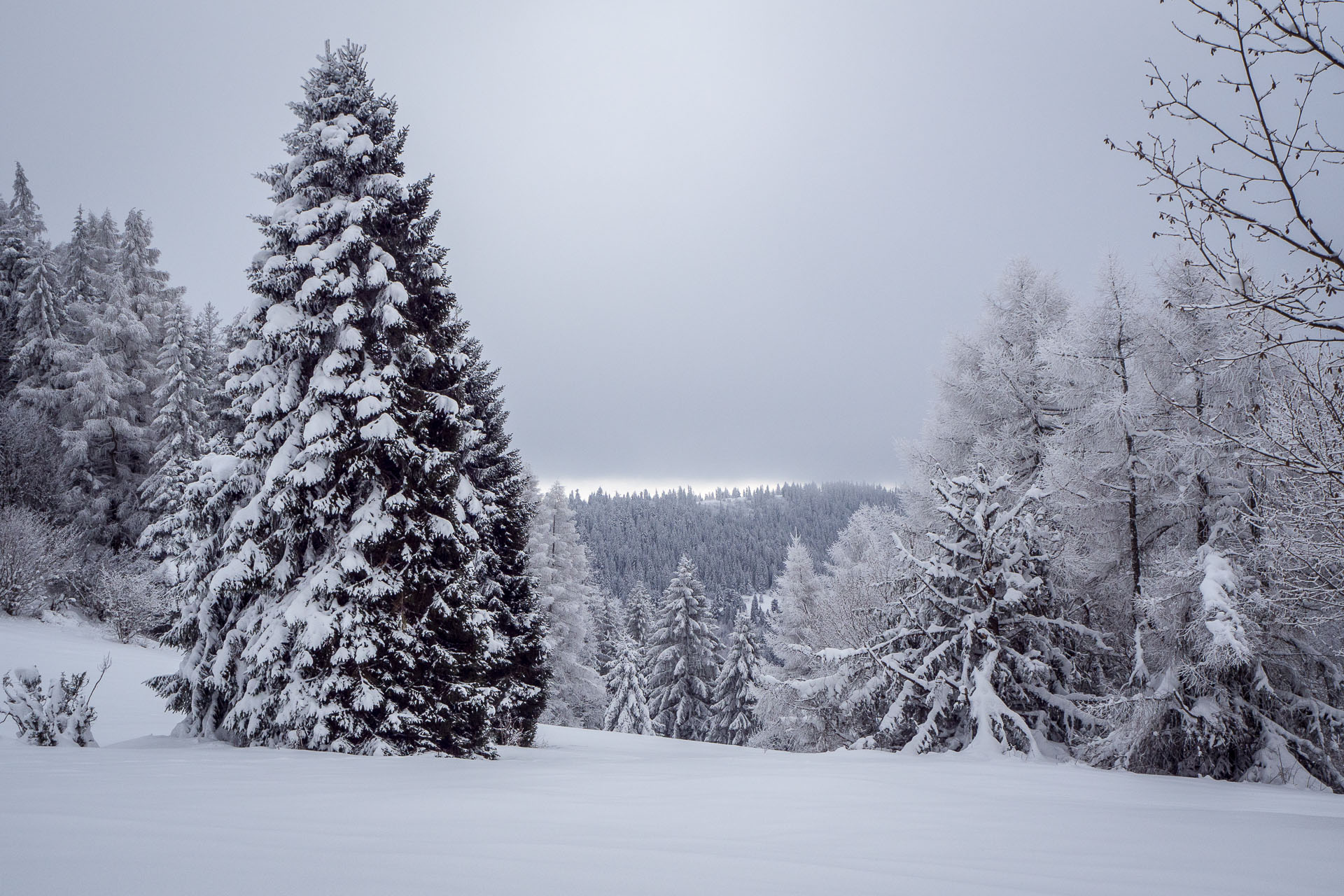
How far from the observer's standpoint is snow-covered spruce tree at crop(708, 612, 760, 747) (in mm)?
32562

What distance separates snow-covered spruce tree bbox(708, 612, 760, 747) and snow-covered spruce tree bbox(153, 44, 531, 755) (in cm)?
2463

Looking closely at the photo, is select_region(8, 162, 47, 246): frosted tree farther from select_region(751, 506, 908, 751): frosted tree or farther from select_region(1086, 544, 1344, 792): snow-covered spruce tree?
select_region(1086, 544, 1344, 792): snow-covered spruce tree

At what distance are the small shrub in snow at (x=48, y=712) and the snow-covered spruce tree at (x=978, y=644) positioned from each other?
960cm

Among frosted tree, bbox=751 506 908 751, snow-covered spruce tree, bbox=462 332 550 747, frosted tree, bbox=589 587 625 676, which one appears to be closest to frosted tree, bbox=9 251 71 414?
snow-covered spruce tree, bbox=462 332 550 747

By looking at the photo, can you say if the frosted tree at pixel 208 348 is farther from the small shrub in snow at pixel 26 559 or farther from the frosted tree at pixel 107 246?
the small shrub in snow at pixel 26 559

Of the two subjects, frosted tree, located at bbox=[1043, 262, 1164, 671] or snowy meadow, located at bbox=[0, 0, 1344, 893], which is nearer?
snowy meadow, located at bbox=[0, 0, 1344, 893]

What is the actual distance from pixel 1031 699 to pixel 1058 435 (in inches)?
193

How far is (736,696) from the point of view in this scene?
33.3 m

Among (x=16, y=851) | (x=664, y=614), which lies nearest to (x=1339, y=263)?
(x=16, y=851)

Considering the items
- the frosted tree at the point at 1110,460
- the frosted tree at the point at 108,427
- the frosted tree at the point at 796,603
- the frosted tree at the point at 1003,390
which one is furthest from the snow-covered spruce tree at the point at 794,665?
the frosted tree at the point at 108,427

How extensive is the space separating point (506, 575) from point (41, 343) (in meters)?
23.2

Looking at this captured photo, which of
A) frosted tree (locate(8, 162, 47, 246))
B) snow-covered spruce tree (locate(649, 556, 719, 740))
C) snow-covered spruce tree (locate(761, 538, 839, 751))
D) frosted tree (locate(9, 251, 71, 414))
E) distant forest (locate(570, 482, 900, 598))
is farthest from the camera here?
distant forest (locate(570, 482, 900, 598))

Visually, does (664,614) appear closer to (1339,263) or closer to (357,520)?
(357,520)

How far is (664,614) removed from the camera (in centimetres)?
3588
